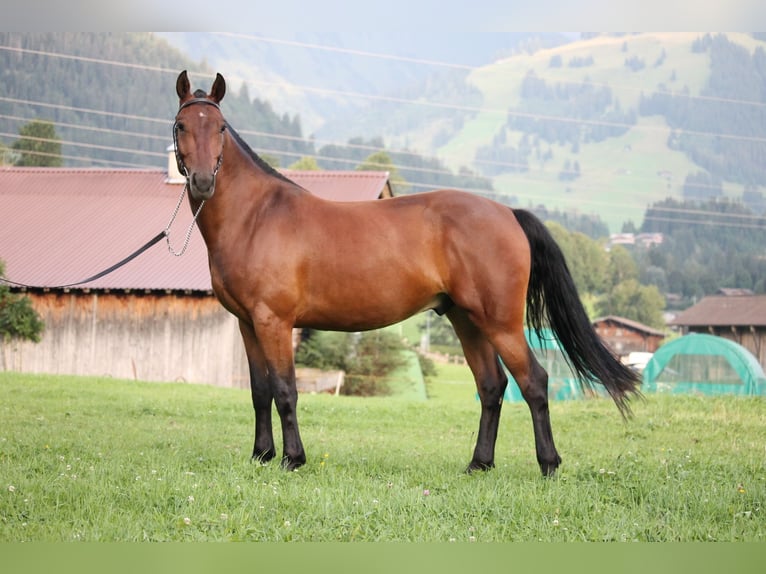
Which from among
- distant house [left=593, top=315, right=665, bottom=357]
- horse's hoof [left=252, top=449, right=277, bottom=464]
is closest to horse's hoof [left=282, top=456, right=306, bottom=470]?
horse's hoof [left=252, top=449, right=277, bottom=464]

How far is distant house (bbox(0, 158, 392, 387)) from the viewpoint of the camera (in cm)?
1546

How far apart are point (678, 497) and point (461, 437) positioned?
4.25 m

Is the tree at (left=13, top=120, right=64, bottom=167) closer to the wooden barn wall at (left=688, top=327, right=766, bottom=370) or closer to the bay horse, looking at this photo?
the wooden barn wall at (left=688, top=327, right=766, bottom=370)

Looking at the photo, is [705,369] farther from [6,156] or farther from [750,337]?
[6,156]

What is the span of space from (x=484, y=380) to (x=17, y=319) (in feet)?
37.7

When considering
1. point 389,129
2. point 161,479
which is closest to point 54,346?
point 161,479

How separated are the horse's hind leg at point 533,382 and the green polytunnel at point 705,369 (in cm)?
844

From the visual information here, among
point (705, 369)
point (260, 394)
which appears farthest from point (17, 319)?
point (705, 369)

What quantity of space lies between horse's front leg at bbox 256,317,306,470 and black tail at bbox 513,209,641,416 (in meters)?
1.72

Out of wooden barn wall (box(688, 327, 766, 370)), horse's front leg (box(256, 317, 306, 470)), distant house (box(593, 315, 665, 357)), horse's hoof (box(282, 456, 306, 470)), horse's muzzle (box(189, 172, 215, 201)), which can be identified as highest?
horse's muzzle (box(189, 172, 215, 201))

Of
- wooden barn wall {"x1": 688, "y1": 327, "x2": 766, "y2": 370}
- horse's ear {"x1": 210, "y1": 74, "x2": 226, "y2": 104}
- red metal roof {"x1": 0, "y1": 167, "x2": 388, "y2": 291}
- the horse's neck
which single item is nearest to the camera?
horse's ear {"x1": 210, "y1": 74, "x2": 226, "y2": 104}

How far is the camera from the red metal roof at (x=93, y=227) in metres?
13.7

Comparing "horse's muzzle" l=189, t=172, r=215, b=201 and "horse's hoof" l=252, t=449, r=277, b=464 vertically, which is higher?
"horse's muzzle" l=189, t=172, r=215, b=201

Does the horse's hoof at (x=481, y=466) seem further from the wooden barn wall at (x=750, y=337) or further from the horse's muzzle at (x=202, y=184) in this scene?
the wooden barn wall at (x=750, y=337)
